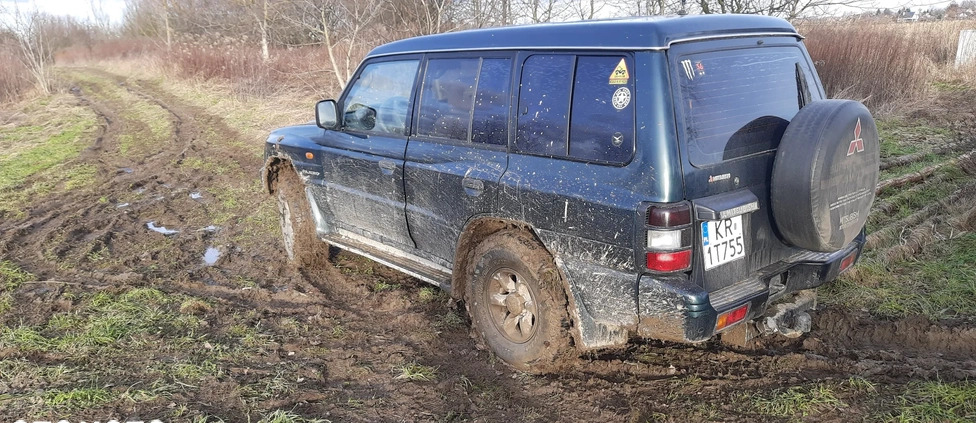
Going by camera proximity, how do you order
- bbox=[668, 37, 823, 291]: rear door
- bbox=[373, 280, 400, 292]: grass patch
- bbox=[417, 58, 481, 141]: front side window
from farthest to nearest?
bbox=[373, 280, 400, 292]: grass patch, bbox=[417, 58, 481, 141]: front side window, bbox=[668, 37, 823, 291]: rear door

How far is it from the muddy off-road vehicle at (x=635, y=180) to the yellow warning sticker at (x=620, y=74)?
1cm

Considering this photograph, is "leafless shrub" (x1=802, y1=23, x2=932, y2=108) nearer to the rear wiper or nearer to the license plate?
the rear wiper

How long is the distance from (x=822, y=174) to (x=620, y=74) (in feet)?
3.23

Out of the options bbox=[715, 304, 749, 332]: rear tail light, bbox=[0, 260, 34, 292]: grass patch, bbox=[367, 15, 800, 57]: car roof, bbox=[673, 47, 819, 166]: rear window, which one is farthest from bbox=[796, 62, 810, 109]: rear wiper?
bbox=[0, 260, 34, 292]: grass patch

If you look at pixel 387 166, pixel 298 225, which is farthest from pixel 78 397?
pixel 298 225

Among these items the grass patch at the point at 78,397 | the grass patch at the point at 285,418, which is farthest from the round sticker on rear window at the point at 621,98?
the grass patch at the point at 78,397

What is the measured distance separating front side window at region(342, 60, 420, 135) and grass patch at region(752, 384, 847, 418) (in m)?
2.56

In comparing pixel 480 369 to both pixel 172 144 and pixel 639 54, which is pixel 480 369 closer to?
pixel 639 54

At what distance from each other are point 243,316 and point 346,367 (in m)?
1.12

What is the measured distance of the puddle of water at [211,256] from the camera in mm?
5586

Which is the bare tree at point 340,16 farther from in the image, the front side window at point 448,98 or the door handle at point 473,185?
the door handle at point 473,185

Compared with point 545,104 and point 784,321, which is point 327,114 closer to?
point 545,104

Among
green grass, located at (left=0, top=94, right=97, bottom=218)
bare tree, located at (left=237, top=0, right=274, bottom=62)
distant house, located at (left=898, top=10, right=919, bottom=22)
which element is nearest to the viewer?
green grass, located at (left=0, top=94, right=97, bottom=218)

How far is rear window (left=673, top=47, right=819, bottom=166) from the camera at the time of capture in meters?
2.82
